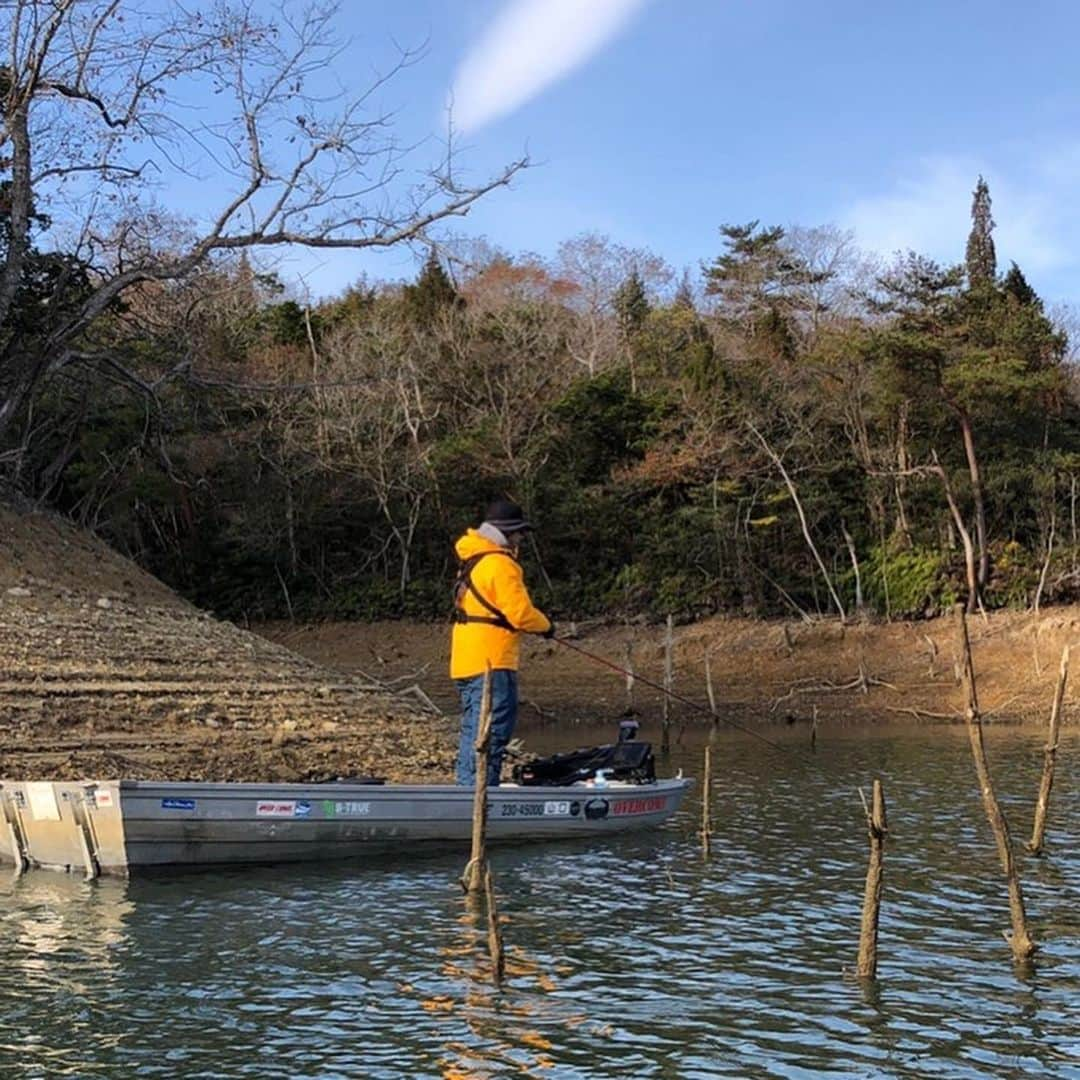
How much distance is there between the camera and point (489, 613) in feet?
39.5

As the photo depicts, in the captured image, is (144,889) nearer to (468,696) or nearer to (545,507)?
(468,696)

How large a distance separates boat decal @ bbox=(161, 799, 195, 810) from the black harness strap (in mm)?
2768

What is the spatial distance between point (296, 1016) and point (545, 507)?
105 ft

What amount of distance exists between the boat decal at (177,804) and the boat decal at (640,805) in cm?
439

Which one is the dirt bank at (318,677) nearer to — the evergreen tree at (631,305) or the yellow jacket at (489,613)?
the yellow jacket at (489,613)

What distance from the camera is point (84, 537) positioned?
25.5 meters

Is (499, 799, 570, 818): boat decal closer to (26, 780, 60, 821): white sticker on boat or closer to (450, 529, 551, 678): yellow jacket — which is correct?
(450, 529, 551, 678): yellow jacket

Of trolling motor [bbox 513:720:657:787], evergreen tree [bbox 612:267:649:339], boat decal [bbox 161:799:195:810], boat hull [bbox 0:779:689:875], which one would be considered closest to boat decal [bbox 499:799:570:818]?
boat hull [bbox 0:779:689:875]

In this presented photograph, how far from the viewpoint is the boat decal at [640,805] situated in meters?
13.8

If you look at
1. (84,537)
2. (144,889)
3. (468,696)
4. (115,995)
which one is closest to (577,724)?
(84,537)

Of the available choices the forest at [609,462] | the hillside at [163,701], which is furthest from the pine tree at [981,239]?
the hillside at [163,701]

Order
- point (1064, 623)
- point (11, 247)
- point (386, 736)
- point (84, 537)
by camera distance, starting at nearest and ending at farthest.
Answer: point (386, 736)
point (11, 247)
point (84, 537)
point (1064, 623)

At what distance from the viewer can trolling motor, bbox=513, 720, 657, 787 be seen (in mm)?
14055

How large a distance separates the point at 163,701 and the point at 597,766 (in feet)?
18.3
